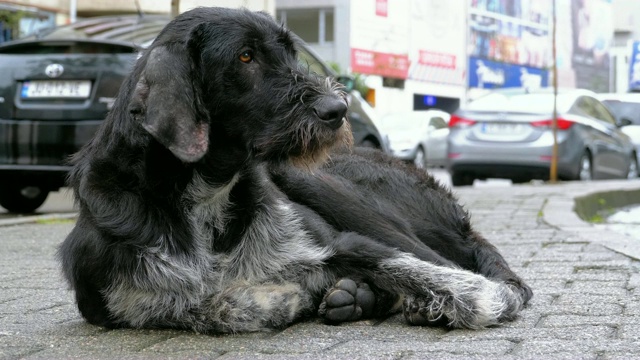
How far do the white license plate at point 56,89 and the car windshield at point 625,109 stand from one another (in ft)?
52.3

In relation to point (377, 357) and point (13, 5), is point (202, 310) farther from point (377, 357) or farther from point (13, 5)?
point (13, 5)

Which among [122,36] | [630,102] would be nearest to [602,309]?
[122,36]

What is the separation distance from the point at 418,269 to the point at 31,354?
1.61 metres

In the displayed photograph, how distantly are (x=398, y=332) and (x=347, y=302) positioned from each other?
258 millimetres

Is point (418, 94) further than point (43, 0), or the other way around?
point (418, 94)

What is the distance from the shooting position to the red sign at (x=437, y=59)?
51.0 metres

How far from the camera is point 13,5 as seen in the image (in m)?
28.5

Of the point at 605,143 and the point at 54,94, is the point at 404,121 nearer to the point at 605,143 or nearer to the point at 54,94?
the point at 605,143

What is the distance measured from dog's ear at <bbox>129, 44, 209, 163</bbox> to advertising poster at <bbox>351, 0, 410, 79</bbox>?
133ft

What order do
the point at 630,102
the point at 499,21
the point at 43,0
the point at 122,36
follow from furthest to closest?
the point at 499,21 → the point at 43,0 → the point at 630,102 → the point at 122,36

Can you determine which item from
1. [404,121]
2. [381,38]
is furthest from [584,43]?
[404,121]

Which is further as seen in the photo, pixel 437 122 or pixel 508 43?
pixel 508 43

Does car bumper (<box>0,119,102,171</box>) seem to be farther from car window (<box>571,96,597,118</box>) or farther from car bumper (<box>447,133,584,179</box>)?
car window (<box>571,96,597,118</box>)

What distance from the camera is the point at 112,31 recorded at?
1023cm
